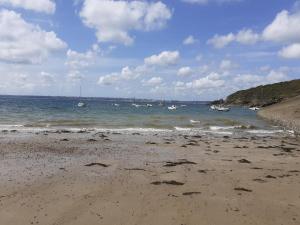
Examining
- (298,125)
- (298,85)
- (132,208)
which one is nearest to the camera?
(132,208)

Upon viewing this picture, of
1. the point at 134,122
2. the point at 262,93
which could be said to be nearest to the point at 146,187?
the point at 134,122

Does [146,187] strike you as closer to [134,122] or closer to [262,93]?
[134,122]

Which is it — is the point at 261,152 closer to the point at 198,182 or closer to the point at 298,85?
the point at 198,182

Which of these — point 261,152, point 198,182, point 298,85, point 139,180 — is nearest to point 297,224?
point 198,182

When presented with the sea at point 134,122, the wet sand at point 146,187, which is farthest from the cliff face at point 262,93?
the wet sand at point 146,187

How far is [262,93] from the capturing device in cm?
14538

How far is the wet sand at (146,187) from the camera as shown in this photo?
31.0ft

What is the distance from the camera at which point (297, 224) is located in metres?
9.03

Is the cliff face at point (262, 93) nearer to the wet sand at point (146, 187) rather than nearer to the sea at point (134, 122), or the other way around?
the sea at point (134, 122)

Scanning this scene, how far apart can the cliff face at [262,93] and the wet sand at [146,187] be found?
11223 centimetres

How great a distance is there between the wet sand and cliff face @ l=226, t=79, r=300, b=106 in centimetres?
11223

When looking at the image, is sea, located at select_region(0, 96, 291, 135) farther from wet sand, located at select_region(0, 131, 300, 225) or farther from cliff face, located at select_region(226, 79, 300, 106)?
cliff face, located at select_region(226, 79, 300, 106)

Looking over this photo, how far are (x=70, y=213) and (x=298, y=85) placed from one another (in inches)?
5108

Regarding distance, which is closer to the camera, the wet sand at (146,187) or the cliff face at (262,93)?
the wet sand at (146,187)
